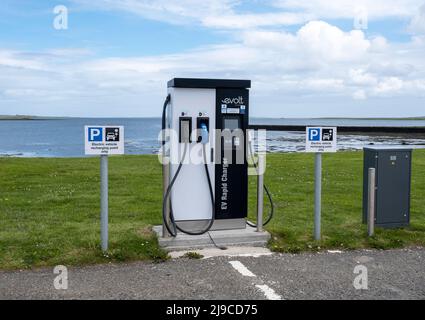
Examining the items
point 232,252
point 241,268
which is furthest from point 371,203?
point 241,268

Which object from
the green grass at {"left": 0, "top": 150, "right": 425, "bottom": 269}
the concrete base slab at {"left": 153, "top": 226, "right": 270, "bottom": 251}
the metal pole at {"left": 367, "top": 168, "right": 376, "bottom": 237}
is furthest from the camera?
the metal pole at {"left": 367, "top": 168, "right": 376, "bottom": 237}

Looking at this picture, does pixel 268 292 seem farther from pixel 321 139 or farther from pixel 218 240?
pixel 321 139

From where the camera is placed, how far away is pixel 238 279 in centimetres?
539

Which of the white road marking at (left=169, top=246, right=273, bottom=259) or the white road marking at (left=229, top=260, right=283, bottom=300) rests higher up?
the white road marking at (left=169, top=246, right=273, bottom=259)

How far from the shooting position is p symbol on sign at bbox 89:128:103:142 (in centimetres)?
606

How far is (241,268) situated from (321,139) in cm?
221

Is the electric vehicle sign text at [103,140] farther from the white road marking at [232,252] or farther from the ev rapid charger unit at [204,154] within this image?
the white road marking at [232,252]

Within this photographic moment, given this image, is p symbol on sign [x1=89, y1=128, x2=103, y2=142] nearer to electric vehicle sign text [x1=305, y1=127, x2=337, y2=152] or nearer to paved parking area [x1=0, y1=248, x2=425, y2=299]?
paved parking area [x1=0, y1=248, x2=425, y2=299]

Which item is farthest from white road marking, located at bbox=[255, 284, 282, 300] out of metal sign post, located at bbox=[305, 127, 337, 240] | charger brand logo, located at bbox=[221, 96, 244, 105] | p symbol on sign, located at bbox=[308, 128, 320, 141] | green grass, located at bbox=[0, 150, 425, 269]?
charger brand logo, located at bbox=[221, 96, 244, 105]

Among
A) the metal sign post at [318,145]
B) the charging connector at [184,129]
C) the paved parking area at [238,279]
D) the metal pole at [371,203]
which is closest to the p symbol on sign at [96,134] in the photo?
the charging connector at [184,129]

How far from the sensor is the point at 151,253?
6191 mm

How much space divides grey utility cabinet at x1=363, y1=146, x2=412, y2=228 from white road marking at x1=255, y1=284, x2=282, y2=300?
296 centimetres
